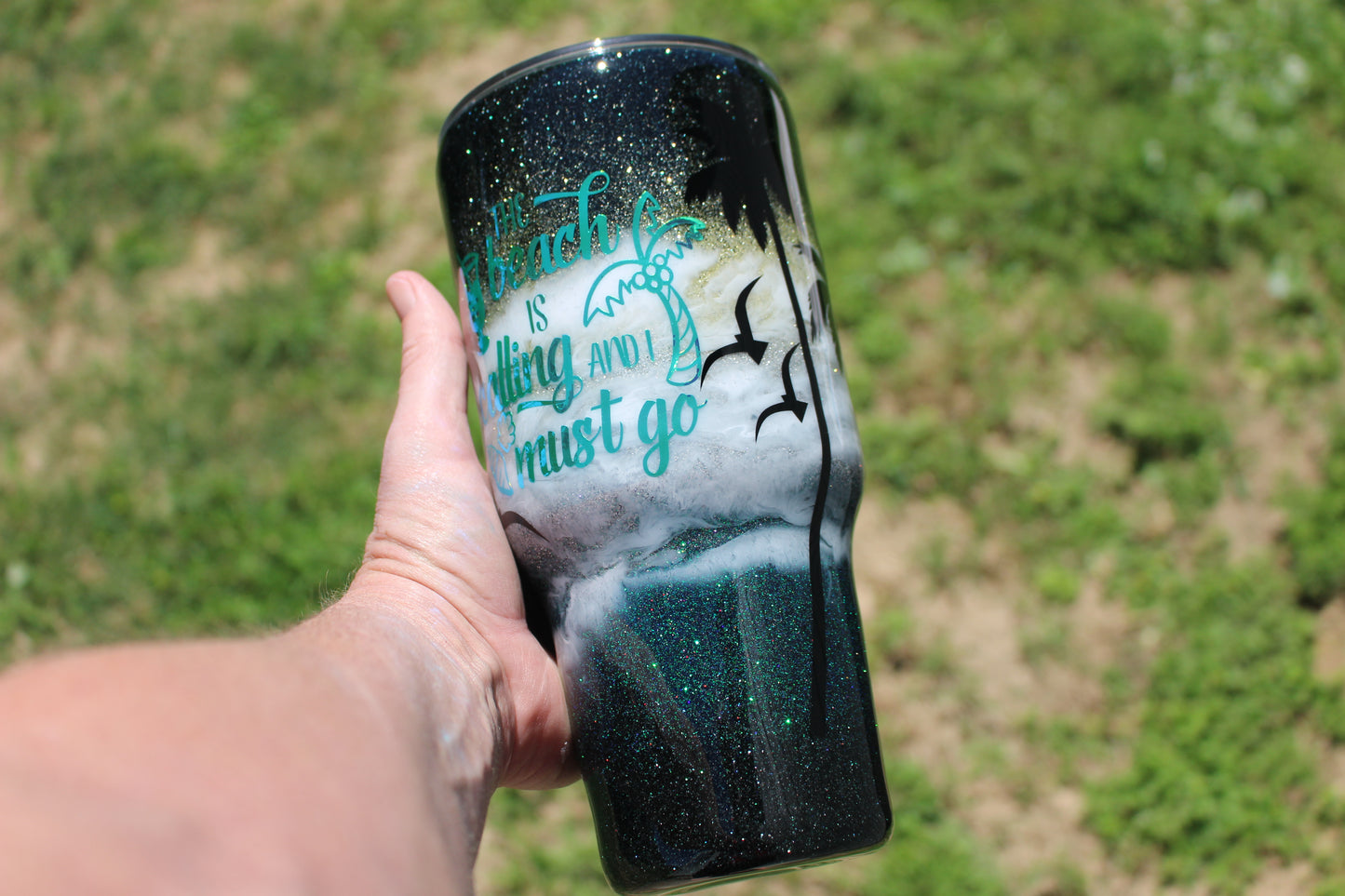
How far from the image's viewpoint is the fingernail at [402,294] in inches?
77.4

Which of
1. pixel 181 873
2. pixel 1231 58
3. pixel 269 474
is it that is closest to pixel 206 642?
pixel 181 873

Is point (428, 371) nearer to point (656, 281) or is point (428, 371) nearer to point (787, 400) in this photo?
point (656, 281)

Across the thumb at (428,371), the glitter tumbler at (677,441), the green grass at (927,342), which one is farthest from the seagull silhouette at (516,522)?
the green grass at (927,342)

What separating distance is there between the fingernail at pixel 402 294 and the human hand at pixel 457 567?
0.09m

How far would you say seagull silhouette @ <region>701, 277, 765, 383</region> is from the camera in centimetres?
141

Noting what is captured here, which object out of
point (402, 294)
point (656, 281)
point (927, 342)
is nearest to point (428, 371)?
point (402, 294)

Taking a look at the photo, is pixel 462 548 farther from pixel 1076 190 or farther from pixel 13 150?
pixel 13 150

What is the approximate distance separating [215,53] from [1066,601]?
396 cm

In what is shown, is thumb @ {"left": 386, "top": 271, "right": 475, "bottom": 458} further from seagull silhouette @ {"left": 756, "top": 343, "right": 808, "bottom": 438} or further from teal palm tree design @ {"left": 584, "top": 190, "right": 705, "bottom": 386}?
seagull silhouette @ {"left": 756, "top": 343, "right": 808, "bottom": 438}

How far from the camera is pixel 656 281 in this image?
1.40 meters

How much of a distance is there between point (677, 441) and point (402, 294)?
860mm

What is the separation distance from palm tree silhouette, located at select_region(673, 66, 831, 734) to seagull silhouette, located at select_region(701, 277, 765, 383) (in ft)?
0.18

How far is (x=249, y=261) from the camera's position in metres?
3.75

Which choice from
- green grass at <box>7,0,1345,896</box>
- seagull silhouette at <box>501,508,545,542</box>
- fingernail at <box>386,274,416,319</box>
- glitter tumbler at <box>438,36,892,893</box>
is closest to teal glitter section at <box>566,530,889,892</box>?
glitter tumbler at <box>438,36,892,893</box>
